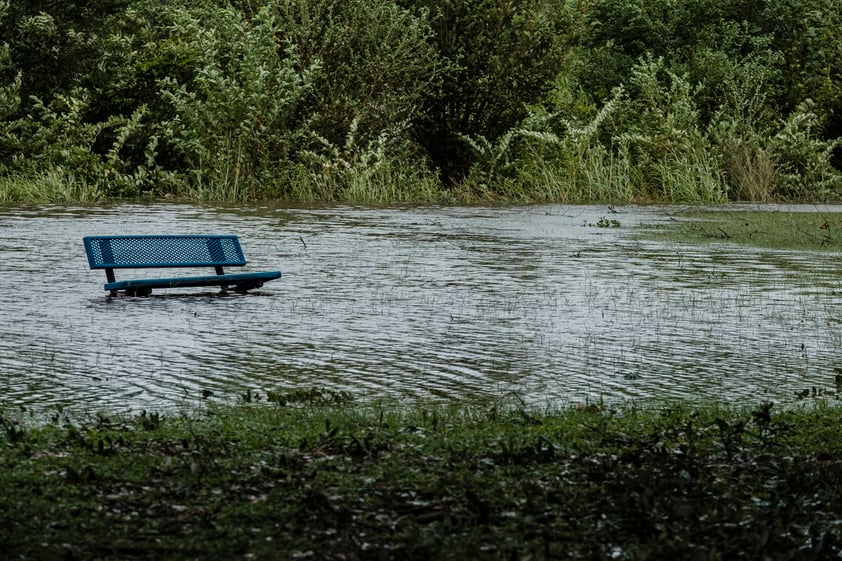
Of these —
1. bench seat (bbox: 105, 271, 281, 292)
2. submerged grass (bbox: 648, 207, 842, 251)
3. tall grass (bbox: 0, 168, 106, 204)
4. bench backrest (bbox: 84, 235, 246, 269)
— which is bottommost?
submerged grass (bbox: 648, 207, 842, 251)

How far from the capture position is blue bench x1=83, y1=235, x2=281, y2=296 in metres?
12.6

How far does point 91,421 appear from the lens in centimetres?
691

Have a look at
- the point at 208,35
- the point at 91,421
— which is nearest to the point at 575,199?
the point at 208,35

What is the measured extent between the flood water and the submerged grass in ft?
3.45

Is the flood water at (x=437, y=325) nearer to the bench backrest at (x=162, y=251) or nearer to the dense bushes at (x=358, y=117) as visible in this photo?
the bench backrest at (x=162, y=251)

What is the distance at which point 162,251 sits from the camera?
531 inches

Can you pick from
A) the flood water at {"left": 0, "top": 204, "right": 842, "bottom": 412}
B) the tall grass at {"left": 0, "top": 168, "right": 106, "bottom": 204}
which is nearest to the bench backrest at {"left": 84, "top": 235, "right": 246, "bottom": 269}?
the flood water at {"left": 0, "top": 204, "right": 842, "bottom": 412}

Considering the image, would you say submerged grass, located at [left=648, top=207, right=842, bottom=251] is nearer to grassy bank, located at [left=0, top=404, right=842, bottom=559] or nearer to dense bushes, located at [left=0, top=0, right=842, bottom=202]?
dense bushes, located at [left=0, top=0, right=842, bottom=202]

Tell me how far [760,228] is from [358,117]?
30.7 ft

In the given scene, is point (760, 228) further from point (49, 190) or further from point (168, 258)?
point (49, 190)

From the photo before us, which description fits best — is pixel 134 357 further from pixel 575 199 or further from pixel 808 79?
pixel 808 79

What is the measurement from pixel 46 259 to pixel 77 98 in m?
13.8

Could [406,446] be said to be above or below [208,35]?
below

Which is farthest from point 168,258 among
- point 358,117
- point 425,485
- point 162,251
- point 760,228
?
point 358,117
